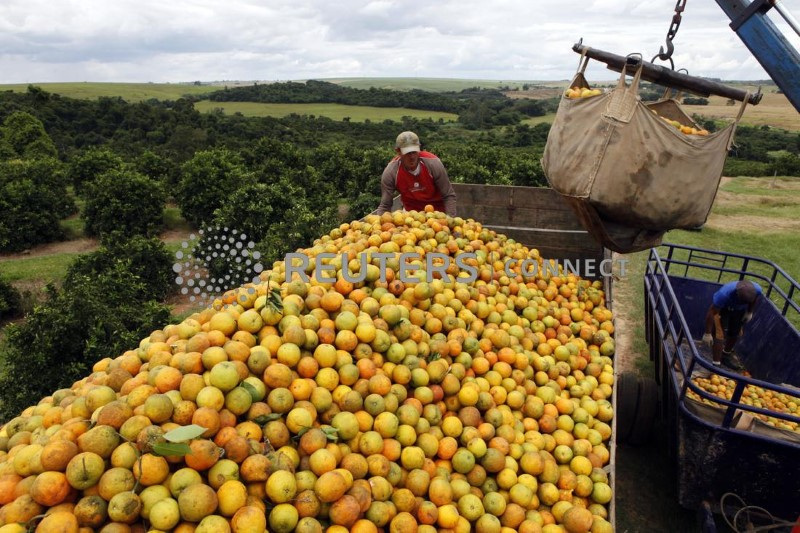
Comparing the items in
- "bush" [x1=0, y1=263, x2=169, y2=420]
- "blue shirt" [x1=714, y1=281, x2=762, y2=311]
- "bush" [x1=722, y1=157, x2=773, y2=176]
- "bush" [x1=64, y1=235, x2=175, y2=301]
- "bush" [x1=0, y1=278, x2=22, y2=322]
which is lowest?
"bush" [x1=722, y1=157, x2=773, y2=176]

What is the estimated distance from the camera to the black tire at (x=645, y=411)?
548 centimetres

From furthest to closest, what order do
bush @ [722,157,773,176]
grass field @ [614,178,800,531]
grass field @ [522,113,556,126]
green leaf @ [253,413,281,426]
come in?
grass field @ [522,113,556,126], bush @ [722,157,773,176], grass field @ [614,178,800,531], green leaf @ [253,413,281,426]

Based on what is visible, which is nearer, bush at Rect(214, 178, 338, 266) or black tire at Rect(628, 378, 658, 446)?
black tire at Rect(628, 378, 658, 446)

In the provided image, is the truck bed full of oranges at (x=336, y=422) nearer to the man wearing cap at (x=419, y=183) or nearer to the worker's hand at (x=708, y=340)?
the man wearing cap at (x=419, y=183)

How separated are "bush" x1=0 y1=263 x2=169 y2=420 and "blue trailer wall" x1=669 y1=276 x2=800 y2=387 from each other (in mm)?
8324

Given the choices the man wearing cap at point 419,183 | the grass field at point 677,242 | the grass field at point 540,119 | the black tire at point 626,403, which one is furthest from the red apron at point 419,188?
the grass field at point 540,119

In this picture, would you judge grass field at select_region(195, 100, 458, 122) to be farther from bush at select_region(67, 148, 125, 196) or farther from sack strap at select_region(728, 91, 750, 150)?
sack strap at select_region(728, 91, 750, 150)

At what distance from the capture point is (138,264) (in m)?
10.5

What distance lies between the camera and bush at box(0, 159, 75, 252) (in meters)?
14.3

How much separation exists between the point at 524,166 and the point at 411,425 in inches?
649

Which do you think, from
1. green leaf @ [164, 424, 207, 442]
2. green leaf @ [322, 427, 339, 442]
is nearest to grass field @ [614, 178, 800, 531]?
green leaf @ [322, 427, 339, 442]

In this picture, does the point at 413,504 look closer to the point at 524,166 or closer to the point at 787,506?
the point at 787,506

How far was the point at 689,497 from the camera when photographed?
420 centimetres

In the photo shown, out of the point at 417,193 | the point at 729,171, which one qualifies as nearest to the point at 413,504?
the point at 417,193
